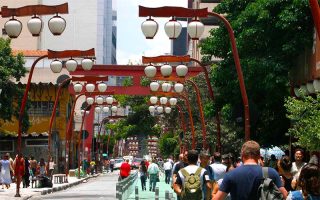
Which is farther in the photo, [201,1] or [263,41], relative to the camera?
[201,1]

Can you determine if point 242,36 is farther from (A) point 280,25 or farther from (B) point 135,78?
(B) point 135,78

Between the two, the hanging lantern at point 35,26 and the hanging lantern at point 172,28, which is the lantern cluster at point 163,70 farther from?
the hanging lantern at point 35,26

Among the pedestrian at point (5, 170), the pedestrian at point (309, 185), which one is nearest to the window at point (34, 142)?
the pedestrian at point (5, 170)

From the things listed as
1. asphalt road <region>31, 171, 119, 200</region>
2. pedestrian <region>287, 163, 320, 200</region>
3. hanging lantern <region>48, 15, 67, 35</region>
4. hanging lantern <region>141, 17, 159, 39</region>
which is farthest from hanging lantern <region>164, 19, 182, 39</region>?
asphalt road <region>31, 171, 119, 200</region>

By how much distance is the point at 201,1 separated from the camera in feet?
388

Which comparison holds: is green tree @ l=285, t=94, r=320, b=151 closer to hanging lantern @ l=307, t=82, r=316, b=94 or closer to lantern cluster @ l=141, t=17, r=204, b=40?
lantern cluster @ l=141, t=17, r=204, b=40

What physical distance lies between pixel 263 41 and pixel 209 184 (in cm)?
2337

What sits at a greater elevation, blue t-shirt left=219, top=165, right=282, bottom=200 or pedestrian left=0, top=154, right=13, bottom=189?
blue t-shirt left=219, top=165, right=282, bottom=200

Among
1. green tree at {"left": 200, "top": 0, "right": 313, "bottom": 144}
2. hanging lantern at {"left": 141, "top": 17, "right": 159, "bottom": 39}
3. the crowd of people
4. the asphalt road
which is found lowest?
the asphalt road

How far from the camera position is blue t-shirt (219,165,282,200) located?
1060cm

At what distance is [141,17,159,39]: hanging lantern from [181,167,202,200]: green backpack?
5791 mm

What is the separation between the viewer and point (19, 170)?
39031 mm

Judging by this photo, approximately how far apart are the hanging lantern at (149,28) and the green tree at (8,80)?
48100mm

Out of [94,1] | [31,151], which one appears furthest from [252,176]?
[94,1]
